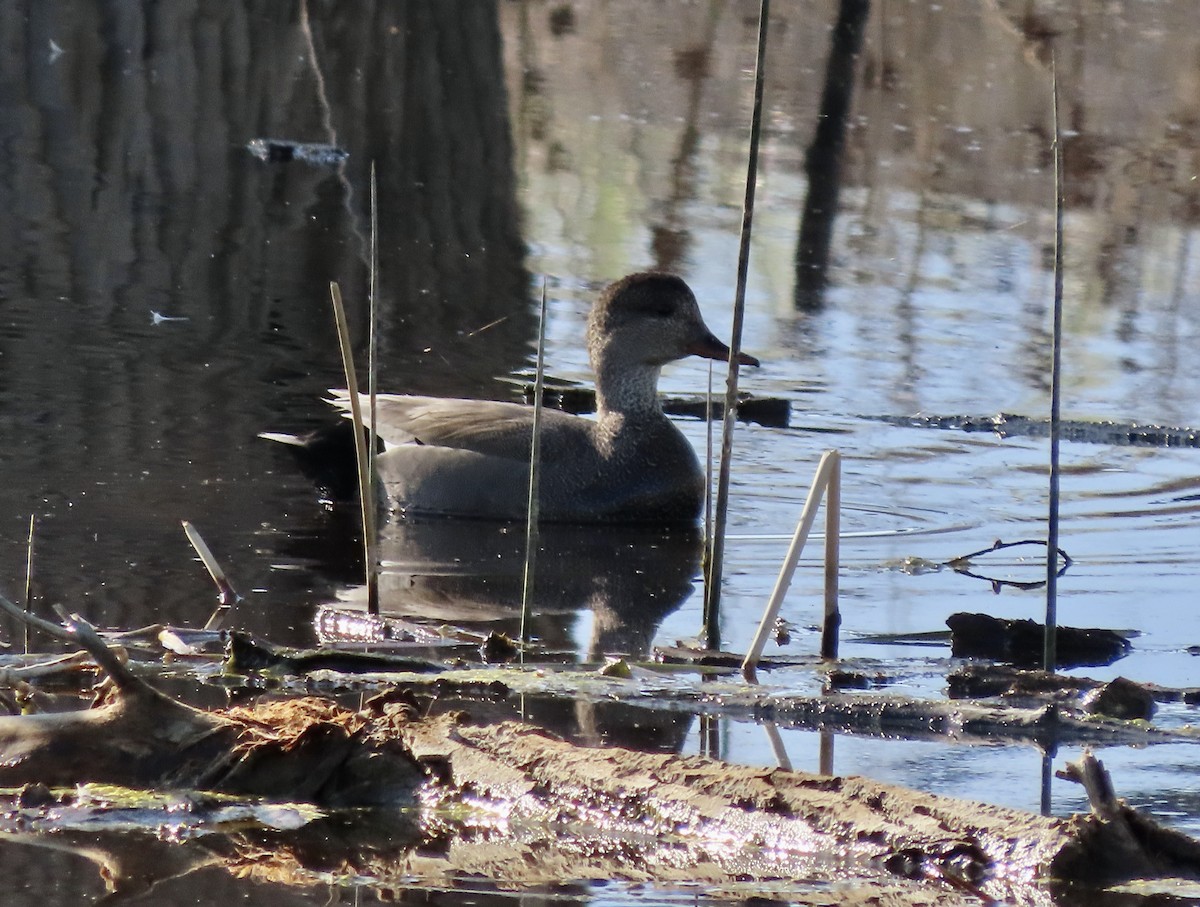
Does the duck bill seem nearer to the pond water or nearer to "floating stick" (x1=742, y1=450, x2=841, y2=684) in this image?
the pond water

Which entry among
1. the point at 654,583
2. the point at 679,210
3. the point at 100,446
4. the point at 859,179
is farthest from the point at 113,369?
the point at 859,179

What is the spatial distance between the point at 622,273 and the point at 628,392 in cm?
454

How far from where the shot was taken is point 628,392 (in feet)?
30.3

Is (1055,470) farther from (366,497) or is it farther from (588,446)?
(588,446)

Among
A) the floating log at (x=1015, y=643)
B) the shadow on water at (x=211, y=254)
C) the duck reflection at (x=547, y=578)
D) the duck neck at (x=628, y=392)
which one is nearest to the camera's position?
the floating log at (x=1015, y=643)

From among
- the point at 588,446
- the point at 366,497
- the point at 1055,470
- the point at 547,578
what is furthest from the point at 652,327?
the point at 1055,470

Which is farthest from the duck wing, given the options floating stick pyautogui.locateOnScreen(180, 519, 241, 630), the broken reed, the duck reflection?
the broken reed

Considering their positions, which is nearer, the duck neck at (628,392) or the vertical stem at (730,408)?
the vertical stem at (730,408)

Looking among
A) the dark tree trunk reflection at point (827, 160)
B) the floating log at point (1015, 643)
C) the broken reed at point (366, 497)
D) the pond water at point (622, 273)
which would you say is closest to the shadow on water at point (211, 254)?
the pond water at point (622, 273)

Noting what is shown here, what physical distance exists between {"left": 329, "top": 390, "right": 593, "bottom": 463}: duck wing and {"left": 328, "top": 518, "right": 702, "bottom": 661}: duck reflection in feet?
1.04

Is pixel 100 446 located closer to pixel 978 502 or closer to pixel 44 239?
pixel 978 502

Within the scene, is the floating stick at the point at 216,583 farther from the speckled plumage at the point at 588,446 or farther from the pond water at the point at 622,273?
the speckled plumage at the point at 588,446

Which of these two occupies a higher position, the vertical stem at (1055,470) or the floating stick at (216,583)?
the vertical stem at (1055,470)

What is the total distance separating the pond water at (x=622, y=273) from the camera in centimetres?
719
